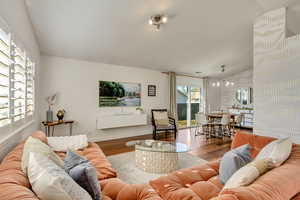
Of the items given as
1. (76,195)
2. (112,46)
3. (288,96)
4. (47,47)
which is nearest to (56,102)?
(47,47)

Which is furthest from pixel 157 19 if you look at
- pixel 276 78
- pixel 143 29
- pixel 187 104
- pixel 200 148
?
pixel 187 104

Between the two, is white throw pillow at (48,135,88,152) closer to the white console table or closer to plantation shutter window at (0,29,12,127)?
plantation shutter window at (0,29,12,127)

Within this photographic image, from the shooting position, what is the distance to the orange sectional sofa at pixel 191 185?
2.67 ft

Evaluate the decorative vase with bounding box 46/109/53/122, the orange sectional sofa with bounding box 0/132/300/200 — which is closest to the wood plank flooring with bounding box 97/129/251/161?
the decorative vase with bounding box 46/109/53/122

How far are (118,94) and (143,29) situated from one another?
91.5 inches

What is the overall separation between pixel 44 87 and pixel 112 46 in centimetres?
200

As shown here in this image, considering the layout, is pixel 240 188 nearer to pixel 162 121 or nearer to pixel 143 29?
pixel 143 29

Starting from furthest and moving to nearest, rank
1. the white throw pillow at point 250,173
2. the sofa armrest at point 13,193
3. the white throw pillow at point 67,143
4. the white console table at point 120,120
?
the white console table at point 120,120
the white throw pillow at point 67,143
the white throw pillow at point 250,173
the sofa armrest at point 13,193

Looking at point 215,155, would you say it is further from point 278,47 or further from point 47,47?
point 47,47

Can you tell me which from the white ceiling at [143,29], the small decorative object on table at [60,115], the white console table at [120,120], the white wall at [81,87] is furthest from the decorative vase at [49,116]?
the white ceiling at [143,29]

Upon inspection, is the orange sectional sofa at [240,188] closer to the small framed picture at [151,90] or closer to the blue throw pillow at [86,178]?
the blue throw pillow at [86,178]

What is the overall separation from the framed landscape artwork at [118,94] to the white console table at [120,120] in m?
0.37

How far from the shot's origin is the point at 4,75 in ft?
4.79

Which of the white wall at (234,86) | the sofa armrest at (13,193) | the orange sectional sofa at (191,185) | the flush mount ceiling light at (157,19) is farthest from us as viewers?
the white wall at (234,86)
